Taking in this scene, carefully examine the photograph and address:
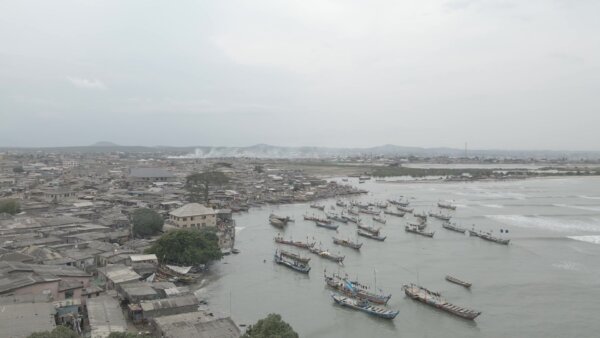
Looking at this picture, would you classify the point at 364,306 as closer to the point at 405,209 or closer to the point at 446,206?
the point at 405,209

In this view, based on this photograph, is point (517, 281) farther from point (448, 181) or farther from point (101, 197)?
point (448, 181)

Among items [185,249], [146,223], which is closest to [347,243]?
[185,249]

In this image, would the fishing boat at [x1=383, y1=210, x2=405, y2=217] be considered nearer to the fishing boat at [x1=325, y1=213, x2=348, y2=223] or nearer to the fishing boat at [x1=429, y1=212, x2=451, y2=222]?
the fishing boat at [x1=429, y1=212, x2=451, y2=222]

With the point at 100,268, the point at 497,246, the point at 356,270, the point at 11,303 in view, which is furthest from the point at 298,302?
the point at 497,246

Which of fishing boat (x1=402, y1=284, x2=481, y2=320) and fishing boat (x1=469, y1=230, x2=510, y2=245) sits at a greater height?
fishing boat (x1=469, y1=230, x2=510, y2=245)

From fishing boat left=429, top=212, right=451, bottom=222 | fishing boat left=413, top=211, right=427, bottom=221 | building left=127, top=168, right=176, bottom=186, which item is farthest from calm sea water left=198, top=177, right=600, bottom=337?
building left=127, top=168, right=176, bottom=186
